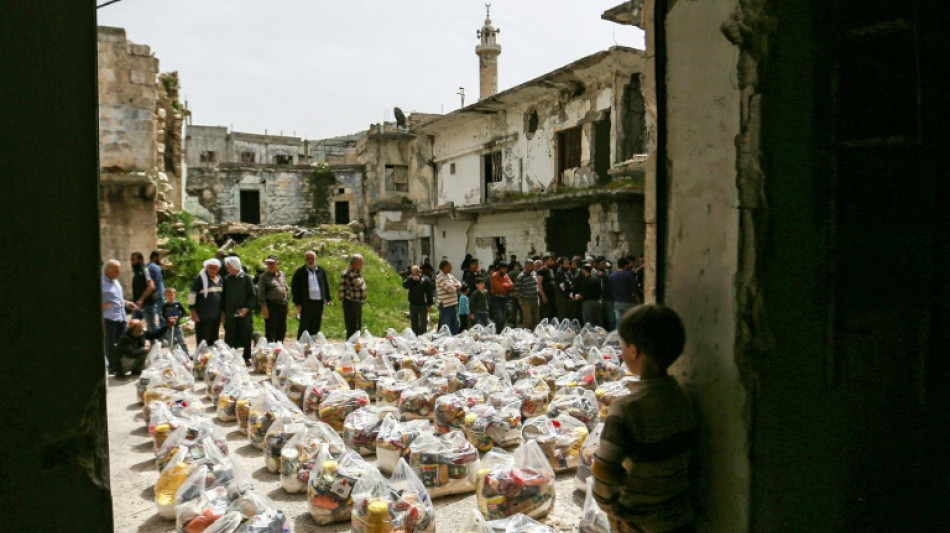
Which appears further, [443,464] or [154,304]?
[154,304]

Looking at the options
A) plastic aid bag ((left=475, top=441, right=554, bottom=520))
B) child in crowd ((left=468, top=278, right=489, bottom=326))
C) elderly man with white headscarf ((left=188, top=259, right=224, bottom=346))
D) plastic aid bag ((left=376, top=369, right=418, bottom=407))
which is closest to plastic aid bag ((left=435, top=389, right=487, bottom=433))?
plastic aid bag ((left=376, top=369, right=418, bottom=407))

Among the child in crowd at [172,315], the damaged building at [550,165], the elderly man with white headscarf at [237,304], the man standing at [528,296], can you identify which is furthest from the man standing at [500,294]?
the child in crowd at [172,315]

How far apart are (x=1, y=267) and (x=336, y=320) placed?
1154cm

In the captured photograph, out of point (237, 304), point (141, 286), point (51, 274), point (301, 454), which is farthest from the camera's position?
point (141, 286)

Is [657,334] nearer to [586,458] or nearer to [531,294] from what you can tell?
[586,458]

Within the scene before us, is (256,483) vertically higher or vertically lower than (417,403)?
lower

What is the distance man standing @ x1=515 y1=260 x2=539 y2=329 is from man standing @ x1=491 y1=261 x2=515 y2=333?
18 centimetres

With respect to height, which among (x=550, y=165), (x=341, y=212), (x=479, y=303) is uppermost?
(x=550, y=165)

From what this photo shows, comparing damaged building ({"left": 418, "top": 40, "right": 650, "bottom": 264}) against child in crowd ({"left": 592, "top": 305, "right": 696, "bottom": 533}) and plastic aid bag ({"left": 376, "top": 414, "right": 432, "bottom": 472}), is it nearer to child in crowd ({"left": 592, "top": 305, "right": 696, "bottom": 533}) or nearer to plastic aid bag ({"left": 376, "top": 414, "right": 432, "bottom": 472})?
plastic aid bag ({"left": 376, "top": 414, "right": 432, "bottom": 472})

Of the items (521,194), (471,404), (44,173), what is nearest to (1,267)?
(44,173)

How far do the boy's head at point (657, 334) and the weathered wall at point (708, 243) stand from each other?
0.14 m

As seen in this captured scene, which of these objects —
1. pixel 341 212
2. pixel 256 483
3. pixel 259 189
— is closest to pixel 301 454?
pixel 256 483

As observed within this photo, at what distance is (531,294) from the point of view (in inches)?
414

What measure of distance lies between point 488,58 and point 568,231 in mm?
12793
